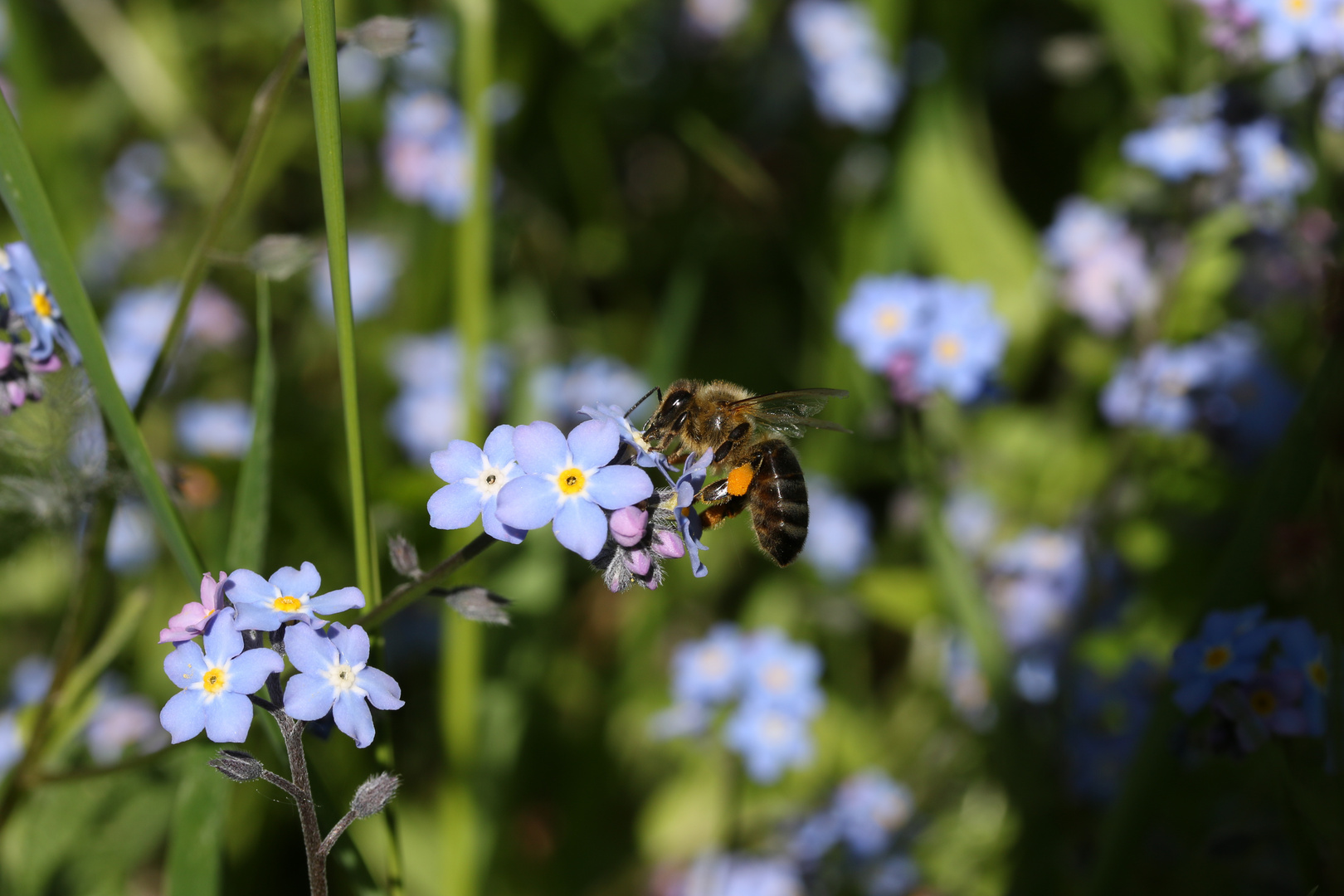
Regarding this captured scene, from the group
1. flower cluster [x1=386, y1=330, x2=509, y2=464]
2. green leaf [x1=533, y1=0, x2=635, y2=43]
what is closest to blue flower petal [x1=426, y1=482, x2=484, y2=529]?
green leaf [x1=533, y1=0, x2=635, y2=43]

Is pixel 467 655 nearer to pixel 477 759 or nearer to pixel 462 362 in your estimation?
pixel 477 759

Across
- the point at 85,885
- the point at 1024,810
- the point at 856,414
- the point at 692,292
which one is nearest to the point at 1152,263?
the point at 856,414

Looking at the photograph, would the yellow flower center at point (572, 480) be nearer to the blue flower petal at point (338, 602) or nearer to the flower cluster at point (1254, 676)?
the blue flower petal at point (338, 602)

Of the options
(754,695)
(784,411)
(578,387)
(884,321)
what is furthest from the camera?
(578,387)

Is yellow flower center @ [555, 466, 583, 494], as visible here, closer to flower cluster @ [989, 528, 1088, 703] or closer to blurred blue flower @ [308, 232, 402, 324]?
flower cluster @ [989, 528, 1088, 703]

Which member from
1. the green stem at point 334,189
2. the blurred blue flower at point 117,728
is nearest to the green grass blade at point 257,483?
the green stem at point 334,189

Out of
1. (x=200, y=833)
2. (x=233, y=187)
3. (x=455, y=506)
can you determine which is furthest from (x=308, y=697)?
(x=233, y=187)

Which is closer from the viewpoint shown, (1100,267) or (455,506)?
(455,506)

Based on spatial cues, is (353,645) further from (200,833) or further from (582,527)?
(200,833)
